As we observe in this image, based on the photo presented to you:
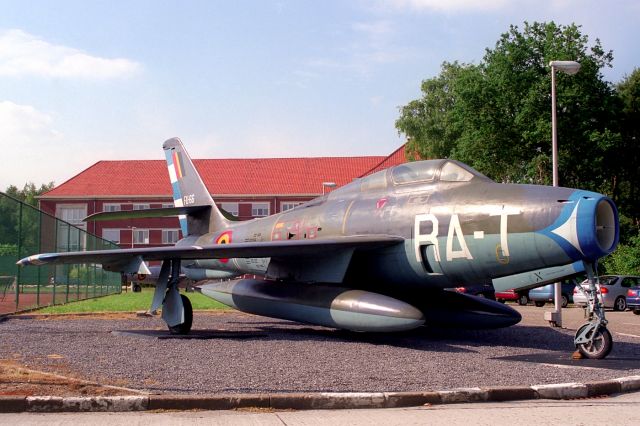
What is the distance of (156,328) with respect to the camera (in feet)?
54.6

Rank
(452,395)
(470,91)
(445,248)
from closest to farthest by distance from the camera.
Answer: (452,395)
(445,248)
(470,91)

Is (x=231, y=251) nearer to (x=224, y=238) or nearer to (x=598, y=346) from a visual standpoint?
(x=224, y=238)

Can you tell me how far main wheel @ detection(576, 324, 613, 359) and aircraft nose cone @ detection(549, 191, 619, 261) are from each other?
1201mm

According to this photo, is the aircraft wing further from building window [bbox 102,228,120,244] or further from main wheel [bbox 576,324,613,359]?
building window [bbox 102,228,120,244]

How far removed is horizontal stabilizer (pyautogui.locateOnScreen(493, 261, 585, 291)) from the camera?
39.1 ft

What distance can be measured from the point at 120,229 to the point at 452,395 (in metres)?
78.1

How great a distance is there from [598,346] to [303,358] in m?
4.64

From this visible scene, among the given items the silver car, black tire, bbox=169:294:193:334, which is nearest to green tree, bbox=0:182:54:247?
black tire, bbox=169:294:193:334

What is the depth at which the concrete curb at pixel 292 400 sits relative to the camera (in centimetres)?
704

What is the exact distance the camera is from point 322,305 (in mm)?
13984

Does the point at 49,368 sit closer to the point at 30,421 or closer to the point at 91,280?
the point at 30,421

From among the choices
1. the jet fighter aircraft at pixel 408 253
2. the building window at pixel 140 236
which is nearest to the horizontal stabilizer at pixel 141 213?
the jet fighter aircraft at pixel 408 253

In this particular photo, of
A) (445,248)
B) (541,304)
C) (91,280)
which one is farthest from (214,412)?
(541,304)

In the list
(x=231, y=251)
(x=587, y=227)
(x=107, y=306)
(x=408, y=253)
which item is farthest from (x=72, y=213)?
(x=587, y=227)
